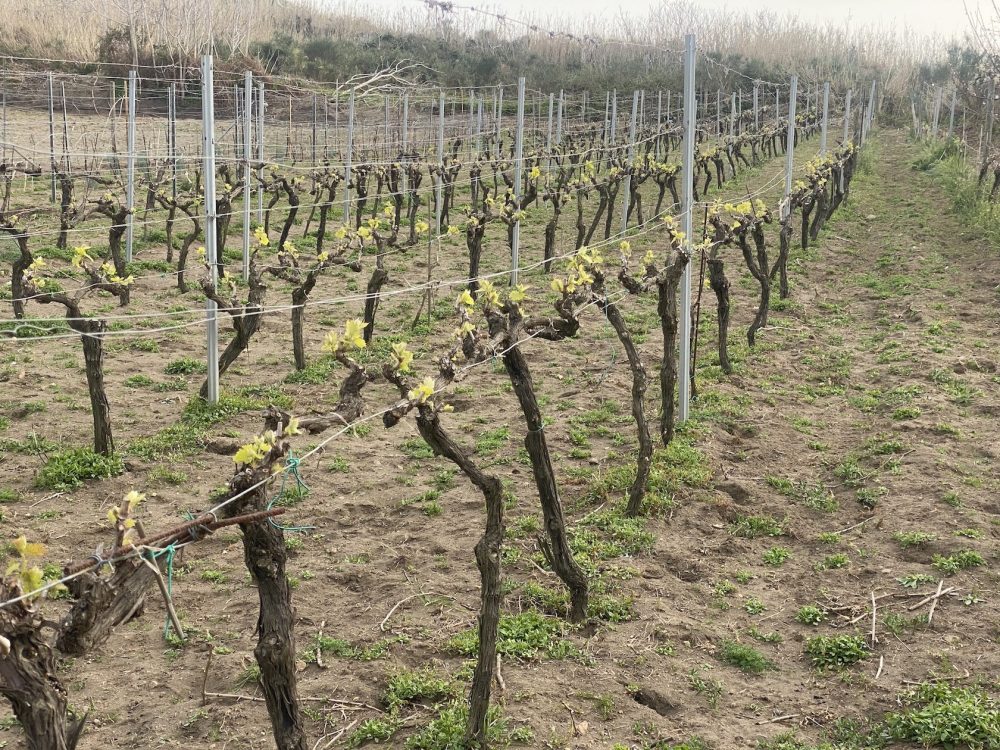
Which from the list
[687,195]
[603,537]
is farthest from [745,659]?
[687,195]

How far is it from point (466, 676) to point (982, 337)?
7890 mm

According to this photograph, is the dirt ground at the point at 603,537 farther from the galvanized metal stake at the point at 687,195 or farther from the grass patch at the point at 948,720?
the galvanized metal stake at the point at 687,195

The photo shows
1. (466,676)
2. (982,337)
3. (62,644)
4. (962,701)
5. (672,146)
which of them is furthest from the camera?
(672,146)

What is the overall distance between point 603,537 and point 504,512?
76cm

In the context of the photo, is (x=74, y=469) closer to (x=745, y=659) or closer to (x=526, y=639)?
(x=526, y=639)

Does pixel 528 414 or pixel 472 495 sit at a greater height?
pixel 528 414

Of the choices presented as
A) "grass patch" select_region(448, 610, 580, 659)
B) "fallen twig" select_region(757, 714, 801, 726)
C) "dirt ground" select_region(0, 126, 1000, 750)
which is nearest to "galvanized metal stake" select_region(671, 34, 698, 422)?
"dirt ground" select_region(0, 126, 1000, 750)

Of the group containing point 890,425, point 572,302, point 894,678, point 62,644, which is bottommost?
point 894,678

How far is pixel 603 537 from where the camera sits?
5910 millimetres

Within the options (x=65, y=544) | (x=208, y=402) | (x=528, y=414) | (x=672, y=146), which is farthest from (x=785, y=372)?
(x=672, y=146)

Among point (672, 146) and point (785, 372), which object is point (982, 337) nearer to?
point (785, 372)

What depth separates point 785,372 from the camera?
9156 mm

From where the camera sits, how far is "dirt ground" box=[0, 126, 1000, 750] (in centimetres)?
436

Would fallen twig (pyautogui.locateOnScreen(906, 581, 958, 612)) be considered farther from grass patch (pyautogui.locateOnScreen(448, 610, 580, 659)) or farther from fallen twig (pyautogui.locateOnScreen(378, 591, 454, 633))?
fallen twig (pyautogui.locateOnScreen(378, 591, 454, 633))
